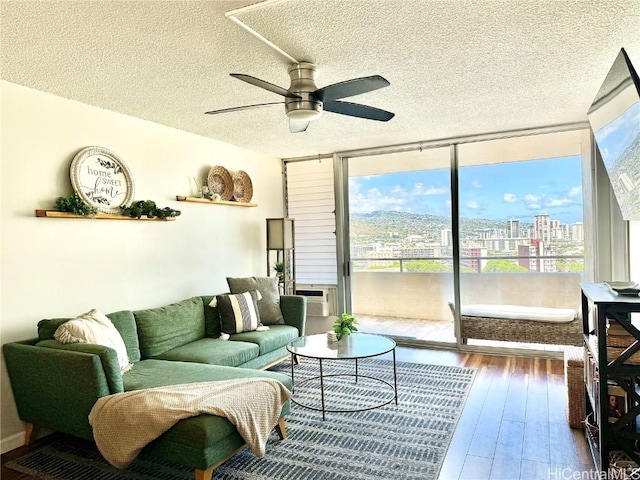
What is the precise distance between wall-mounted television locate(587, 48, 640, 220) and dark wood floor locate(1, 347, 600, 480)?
1.45 m

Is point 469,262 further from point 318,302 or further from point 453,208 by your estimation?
point 318,302

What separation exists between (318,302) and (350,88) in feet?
12.1

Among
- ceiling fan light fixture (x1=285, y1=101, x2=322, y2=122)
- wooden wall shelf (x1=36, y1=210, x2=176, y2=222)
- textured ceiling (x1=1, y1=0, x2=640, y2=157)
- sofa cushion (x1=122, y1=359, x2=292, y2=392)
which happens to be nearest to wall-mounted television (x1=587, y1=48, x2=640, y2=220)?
textured ceiling (x1=1, y1=0, x2=640, y2=157)

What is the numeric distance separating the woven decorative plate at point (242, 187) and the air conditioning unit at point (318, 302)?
150 cm

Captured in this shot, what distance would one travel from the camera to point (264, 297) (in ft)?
14.5

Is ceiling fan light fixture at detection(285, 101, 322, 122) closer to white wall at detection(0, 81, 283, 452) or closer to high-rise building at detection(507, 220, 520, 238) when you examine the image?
white wall at detection(0, 81, 283, 452)

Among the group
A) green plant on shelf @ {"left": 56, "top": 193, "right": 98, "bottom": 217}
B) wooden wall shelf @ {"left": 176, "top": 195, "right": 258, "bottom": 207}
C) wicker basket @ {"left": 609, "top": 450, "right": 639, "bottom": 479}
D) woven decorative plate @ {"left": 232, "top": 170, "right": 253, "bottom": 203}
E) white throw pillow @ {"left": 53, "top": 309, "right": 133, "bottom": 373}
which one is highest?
woven decorative plate @ {"left": 232, "top": 170, "right": 253, "bottom": 203}

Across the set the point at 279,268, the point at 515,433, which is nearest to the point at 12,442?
the point at 279,268

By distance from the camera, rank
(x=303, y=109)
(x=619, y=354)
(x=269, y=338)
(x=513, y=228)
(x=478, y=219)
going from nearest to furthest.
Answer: (x=619, y=354)
(x=303, y=109)
(x=269, y=338)
(x=513, y=228)
(x=478, y=219)

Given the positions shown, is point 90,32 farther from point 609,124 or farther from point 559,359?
point 559,359

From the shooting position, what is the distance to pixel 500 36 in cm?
235

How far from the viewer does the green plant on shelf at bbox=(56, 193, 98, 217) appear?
10.1 feet

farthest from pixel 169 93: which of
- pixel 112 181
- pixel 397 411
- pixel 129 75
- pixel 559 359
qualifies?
pixel 559 359

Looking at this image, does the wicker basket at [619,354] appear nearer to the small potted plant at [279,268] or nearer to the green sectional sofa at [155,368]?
the green sectional sofa at [155,368]
